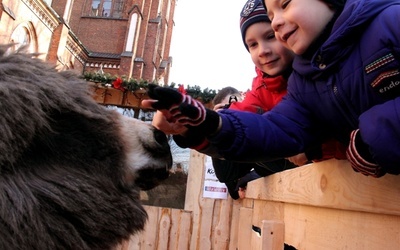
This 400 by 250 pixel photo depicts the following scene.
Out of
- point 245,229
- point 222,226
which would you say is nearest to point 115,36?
point 222,226

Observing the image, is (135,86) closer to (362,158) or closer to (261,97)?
(261,97)

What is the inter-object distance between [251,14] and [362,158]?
3.62 feet

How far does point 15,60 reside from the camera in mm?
1243

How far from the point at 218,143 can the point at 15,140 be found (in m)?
0.62

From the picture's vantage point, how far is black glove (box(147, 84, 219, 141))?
3.39 feet

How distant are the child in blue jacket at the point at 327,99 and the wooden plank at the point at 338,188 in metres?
0.05

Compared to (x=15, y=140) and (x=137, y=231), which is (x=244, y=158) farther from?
(x=15, y=140)

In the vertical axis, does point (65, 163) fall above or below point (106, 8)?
below

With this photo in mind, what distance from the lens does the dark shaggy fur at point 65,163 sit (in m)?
1.00

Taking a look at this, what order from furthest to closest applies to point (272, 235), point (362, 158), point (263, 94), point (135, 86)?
1. point (135, 86)
2. point (263, 94)
3. point (272, 235)
4. point (362, 158)

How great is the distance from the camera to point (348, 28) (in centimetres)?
103

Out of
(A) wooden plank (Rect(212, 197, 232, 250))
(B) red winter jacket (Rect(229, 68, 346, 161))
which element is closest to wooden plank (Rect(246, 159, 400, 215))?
(B) red winter jacket (Rect(229, 68, 346, 161))

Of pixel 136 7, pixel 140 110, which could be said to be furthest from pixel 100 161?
pixel 136 7

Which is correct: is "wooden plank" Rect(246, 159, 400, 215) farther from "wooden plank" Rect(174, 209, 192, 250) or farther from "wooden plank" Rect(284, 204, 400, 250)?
"wooden plank" Rect(174, 209, 192, 250)
